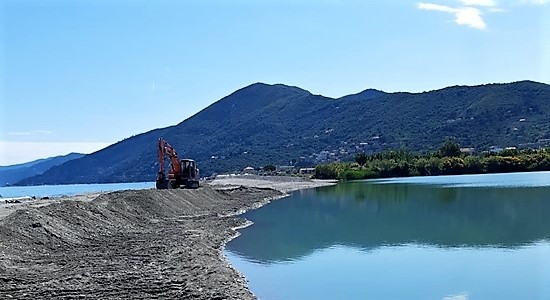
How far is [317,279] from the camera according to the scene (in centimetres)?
1720

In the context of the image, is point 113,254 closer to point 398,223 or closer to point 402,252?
point 402,252

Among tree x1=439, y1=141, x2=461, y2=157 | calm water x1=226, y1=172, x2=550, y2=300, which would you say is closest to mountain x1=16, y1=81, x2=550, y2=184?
tree x1=439, y1=141, x2=461, y2=157

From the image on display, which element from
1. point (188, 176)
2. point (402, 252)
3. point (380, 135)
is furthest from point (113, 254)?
point (380, 135)

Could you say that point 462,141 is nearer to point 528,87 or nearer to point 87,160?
point 528,87

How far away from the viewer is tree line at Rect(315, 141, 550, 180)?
98.0 metres

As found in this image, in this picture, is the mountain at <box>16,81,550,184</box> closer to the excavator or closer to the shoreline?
the excavator

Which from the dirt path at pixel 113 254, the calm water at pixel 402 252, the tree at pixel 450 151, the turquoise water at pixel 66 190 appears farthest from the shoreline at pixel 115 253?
the tree at pixel 450 151

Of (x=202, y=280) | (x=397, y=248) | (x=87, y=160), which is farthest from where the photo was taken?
(x=87, y=160)

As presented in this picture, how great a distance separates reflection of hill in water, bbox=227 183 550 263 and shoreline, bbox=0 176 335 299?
6.56ft

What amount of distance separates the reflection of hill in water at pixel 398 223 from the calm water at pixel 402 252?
42 mm

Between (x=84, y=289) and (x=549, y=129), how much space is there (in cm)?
14101

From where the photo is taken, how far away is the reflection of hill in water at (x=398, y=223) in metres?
24.3

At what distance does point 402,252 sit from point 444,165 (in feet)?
273

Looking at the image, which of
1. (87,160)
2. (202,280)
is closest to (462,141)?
(87,160)
